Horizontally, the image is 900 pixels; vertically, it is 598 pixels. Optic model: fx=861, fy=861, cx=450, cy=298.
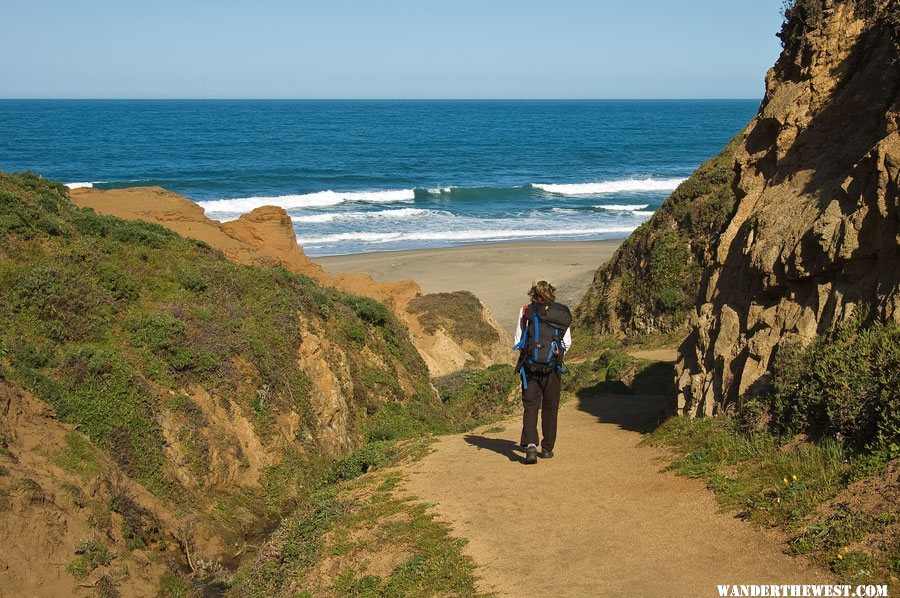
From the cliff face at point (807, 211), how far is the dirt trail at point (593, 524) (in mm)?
1413

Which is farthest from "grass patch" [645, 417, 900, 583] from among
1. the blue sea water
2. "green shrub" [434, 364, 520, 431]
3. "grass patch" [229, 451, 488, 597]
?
the blue sea water

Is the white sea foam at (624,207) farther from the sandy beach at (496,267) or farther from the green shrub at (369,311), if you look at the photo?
the green shrub at (369,311)

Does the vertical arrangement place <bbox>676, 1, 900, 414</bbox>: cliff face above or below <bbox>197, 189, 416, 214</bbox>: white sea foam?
above

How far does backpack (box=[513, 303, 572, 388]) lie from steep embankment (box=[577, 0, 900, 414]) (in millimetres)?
1842

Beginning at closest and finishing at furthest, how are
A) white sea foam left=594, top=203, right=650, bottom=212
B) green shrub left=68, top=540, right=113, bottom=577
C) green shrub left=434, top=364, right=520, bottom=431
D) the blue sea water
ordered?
green shrub left=68, top=540, right=113, bottom=577
green shrub left=434, top=364, right=520, bottom=431
the blue sea water
white sea foam left=594, top=203, right=650, bottom=212

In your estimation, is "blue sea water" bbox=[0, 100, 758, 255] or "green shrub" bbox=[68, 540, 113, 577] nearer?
"green shrub" bbox=[68, 540, 113, 577]

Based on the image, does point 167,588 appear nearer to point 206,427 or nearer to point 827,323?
point 206,427

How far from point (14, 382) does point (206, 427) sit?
2464 millimetres

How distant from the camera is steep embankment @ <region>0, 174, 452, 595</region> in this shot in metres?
8.84

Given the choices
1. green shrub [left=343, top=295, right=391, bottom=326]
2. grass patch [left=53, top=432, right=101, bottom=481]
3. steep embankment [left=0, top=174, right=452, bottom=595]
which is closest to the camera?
steep embankment [left=0, top=174, right=452, bottom=595]

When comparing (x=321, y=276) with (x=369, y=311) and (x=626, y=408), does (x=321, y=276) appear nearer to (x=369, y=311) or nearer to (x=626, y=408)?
(x=369, y=311)

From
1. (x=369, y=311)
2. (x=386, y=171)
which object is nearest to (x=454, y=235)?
(x=386, y=171)

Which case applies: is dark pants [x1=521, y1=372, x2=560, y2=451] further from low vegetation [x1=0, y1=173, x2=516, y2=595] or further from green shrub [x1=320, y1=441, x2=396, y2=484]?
green shrub [x1=320, y1=441, x2=396, y2=484]

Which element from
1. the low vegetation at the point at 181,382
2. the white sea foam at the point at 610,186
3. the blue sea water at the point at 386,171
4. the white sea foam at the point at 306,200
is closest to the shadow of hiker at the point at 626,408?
the low vegetation at the point at 181,382
